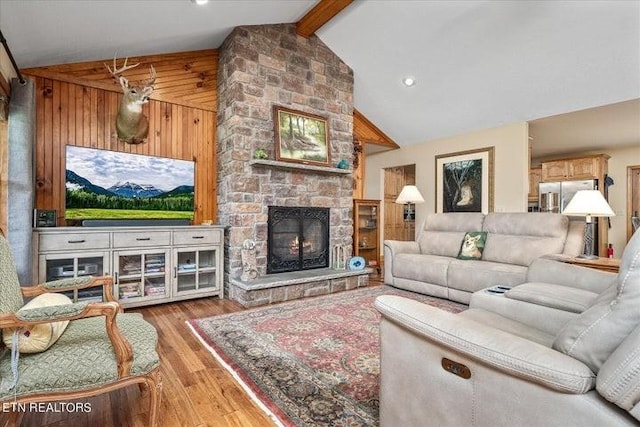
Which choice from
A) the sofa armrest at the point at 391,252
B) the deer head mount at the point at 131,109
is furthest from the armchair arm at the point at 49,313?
the sofa armrest at the point at 391,252

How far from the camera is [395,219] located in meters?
7.23

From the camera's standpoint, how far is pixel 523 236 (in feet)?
12.0

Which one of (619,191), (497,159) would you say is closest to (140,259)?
(497,159)

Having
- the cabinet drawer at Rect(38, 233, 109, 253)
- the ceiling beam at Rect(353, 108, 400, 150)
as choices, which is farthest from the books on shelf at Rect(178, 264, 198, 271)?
the ceiling beam at Rect(353, 108, 400, 150)

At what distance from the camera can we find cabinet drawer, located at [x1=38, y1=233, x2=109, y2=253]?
2.77m

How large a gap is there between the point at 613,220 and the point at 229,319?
700 cm

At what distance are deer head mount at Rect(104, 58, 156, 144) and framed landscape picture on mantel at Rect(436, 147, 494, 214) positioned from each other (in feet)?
14.9

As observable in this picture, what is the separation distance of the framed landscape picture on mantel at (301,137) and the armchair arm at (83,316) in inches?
115

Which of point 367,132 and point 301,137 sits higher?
point 367,132

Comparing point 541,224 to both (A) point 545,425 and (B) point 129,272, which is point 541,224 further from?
(B) point 129,272

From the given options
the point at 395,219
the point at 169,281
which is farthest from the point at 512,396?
the point at 395,219

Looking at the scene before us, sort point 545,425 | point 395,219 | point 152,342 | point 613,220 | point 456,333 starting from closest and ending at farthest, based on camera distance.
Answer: point 545,425
point 456,333
point 152,342
point 613,220
point 395,219

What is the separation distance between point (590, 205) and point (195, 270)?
13.4 feet

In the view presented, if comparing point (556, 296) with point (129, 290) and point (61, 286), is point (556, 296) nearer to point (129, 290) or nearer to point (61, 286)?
point (61, 286)
